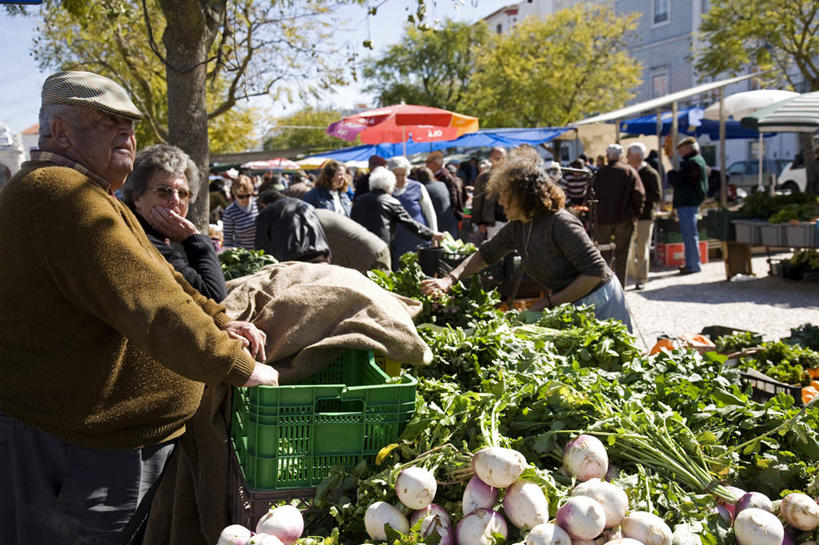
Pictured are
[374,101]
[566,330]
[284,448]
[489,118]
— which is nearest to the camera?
[284,448]

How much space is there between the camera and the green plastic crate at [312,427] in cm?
230

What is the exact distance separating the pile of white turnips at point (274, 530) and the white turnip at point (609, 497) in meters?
0.80

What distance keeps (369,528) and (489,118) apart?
32.7 m

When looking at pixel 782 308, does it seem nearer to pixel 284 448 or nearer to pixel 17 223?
pixel 284 448

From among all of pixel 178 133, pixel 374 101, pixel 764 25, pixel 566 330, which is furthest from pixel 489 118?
pixel 566 330

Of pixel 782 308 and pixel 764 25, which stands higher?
pixel 764 25

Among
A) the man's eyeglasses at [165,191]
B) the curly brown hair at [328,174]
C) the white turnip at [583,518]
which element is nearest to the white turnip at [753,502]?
the white turnip at [583,518]

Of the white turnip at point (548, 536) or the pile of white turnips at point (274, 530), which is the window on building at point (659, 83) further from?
the pile of white turnips at point (274, 530)

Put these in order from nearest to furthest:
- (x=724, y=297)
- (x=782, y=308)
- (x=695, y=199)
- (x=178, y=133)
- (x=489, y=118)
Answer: (x=178, y=133), (x=782, y=308), (x=724, y=297), (x=695, y=199), (x=489, y=118)

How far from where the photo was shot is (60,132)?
2.21 meters

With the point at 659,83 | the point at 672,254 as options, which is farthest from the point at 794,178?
the point at 659,83

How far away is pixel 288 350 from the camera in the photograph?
2.67 meters

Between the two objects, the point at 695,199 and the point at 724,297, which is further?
the point at 695,199

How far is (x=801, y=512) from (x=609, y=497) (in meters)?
0.57
